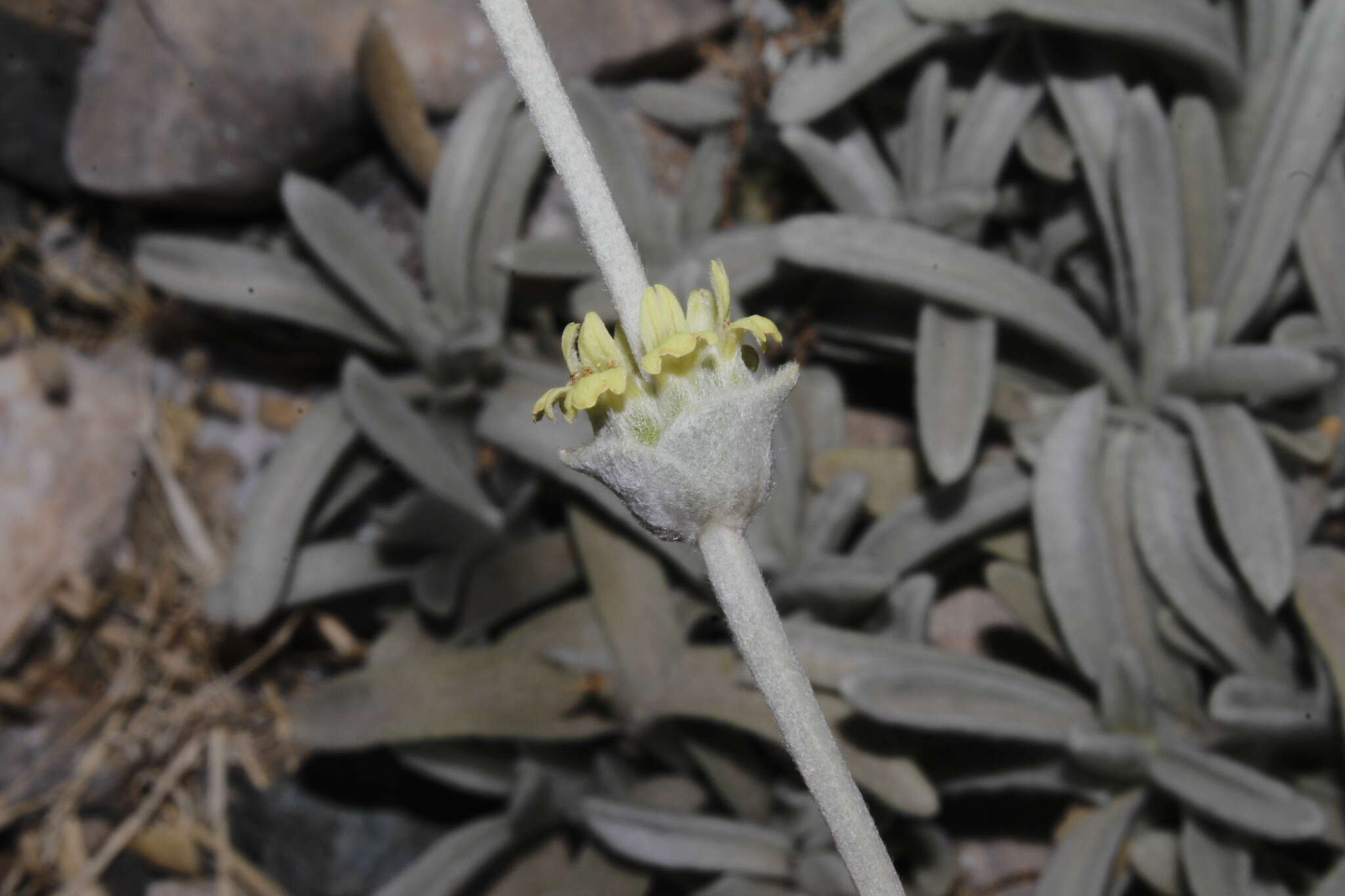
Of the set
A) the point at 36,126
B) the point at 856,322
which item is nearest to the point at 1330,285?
the point at 856,322

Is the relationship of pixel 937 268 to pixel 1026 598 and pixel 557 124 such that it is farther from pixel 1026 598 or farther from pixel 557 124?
pixel 557 124

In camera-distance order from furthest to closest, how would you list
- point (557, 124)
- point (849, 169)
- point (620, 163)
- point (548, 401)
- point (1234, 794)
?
point (620, 163) < point (849, 169) < point (1234, 794) < point (548, 401) < point (557, 124)

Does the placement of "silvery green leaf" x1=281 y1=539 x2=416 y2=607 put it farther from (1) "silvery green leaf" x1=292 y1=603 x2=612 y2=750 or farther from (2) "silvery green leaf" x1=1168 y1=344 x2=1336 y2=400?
(2) "silvery green leaf" x1=1168 y1=344 x2=1336 y2=400

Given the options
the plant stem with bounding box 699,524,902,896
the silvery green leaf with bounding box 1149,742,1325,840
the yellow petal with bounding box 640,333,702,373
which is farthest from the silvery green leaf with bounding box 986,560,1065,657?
the yellow petal with bounding box 640,333,702,373

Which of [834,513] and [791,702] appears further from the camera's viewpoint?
[834,513]

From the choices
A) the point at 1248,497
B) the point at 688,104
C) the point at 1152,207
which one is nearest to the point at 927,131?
the point at 1152,207

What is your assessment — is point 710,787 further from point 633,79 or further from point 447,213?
point 633,79

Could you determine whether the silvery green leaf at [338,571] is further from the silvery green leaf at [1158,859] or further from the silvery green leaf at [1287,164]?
the silvery green leaf at [1287,164]
